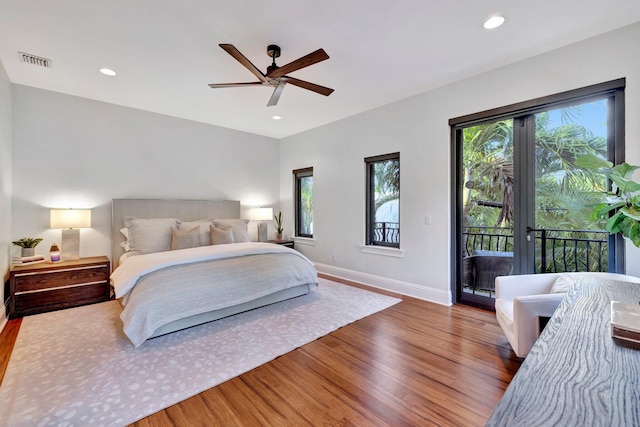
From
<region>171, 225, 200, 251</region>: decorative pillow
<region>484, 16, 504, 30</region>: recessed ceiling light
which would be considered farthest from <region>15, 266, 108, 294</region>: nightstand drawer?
<region>484, 16, 504, 30</region>: recessed ceiling light

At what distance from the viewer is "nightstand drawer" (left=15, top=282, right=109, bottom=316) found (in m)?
3.22

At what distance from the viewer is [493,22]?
236cm

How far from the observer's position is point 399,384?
2.02 meters

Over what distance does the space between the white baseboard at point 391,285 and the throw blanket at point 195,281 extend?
1.22m

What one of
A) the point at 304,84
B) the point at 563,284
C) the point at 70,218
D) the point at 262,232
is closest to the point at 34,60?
the point at 70,218

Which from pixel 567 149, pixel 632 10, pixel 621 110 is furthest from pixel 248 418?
pixel 632 10

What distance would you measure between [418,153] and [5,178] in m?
5.01

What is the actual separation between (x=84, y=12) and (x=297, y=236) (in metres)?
4.45

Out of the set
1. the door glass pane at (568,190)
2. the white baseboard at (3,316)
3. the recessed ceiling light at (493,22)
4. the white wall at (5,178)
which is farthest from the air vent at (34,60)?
the door glass pane at (568,190)

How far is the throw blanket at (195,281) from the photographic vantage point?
2.58 metres

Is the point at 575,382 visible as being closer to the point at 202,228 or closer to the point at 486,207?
the point at 486,207

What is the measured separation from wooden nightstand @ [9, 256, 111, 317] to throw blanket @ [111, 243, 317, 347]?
30.8 inches

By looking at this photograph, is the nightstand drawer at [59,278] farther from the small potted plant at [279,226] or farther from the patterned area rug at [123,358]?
the small potted plant at [279,226]

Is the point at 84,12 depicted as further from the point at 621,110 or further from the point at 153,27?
the point at 621,110
